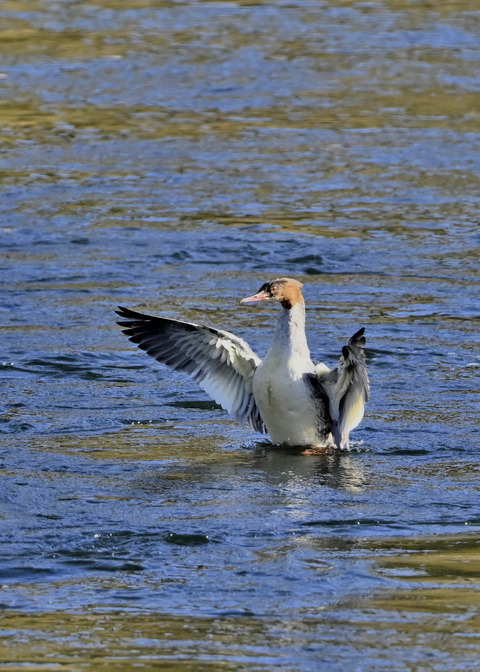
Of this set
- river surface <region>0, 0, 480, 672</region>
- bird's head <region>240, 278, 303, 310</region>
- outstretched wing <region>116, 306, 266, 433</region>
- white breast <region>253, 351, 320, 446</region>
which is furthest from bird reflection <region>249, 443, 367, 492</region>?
bird's head <region>240, 278, 303, 310</region>

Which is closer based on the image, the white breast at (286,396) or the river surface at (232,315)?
the river surface at (232,315)

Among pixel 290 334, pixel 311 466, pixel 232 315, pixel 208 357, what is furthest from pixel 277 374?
pixel 232 315

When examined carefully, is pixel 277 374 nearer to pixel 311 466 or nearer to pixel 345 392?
pixel 345 392

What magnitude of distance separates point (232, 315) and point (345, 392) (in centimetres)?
341

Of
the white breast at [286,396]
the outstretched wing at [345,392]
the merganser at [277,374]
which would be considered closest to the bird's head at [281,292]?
the merganser at [277,374]

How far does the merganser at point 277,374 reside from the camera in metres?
8.98

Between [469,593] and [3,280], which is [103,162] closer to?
[3,280]

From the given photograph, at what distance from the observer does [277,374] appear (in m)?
9.03

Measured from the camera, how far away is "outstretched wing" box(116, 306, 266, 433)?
9.45 m

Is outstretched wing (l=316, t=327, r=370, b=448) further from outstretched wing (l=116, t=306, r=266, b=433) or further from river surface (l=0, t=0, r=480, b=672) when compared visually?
outstretched wing (l=116, t=306, r=266, b=433)

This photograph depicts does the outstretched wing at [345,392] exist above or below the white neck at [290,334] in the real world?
below

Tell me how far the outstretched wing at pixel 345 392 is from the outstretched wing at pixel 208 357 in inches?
26.1

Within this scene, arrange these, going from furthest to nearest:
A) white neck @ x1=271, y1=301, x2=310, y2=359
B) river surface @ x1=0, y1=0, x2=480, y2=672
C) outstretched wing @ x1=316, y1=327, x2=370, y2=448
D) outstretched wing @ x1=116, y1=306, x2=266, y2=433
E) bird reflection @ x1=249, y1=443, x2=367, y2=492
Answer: outstretched wing @ x1=116, y1=306, x2=266, y2=433, white neck @ x1=271, y1=301, x2=310, y2=359, outstretched wing @ x1=316, y1=327, x2=370, y2=448, bird reflection @ x1=249, y1=443, x2=367, y2=492, river surface @ x1=0, y1=0, x2=480, y2=672

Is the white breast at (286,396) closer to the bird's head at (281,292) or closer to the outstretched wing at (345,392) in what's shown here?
the outstretched wing at (345,392)
